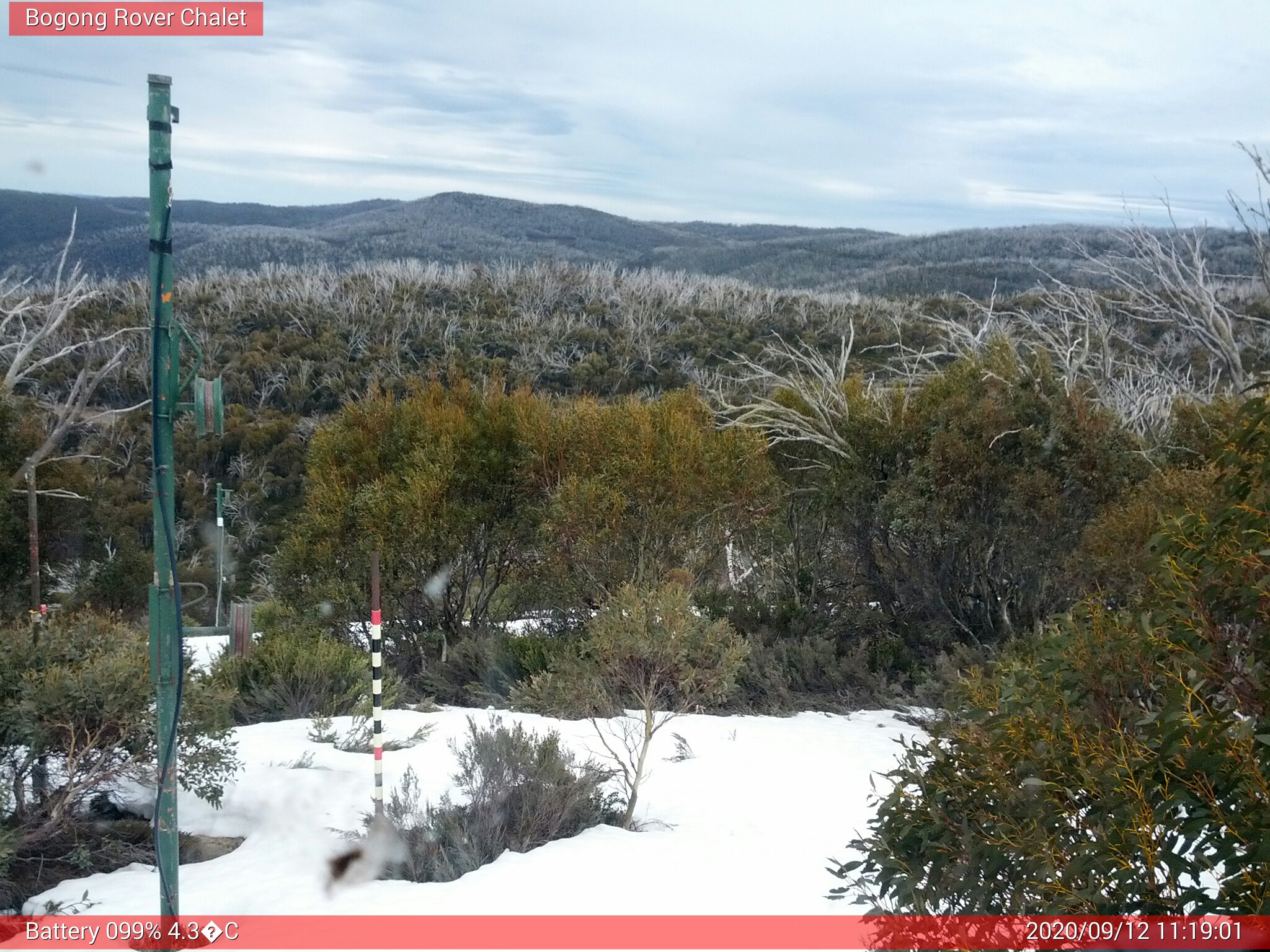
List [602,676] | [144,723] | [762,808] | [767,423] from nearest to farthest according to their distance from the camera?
[144,723]
[762,808]
[602,676]
[767,423]

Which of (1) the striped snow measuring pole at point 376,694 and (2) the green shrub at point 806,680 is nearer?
(1) the striped snow measuring pole at point 376,694

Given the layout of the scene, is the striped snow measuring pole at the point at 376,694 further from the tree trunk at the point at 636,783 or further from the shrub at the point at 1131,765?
the shrub at the point at 1131,765

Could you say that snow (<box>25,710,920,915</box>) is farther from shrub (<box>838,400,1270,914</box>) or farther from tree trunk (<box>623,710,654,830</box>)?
shrub (<box>838,400,1270,914</box>)

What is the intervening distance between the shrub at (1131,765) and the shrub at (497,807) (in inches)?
104

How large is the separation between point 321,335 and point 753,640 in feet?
90.4

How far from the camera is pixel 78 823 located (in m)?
5.23

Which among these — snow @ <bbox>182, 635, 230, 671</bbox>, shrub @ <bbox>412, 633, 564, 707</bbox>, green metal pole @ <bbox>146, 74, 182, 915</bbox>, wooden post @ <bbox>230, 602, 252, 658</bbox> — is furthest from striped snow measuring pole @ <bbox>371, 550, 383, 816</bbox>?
snow @ <bbox>182, 635, 230, 671</bbox>

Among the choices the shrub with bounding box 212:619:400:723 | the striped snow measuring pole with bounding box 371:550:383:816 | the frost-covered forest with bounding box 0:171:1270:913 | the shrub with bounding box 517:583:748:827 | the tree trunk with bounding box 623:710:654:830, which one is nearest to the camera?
the frost-covered forest with bounding box 0:171:1270:913

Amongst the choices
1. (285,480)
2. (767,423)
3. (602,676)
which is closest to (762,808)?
(602,676)

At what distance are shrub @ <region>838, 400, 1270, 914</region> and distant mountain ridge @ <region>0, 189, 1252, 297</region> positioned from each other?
2792 cm

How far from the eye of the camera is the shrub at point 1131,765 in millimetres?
2209

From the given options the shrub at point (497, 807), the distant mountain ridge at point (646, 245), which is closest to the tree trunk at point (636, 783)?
the shrub at point (497, 807)

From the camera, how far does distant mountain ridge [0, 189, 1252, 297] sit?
43.8 meters

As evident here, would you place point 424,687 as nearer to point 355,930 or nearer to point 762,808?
point 762,808
